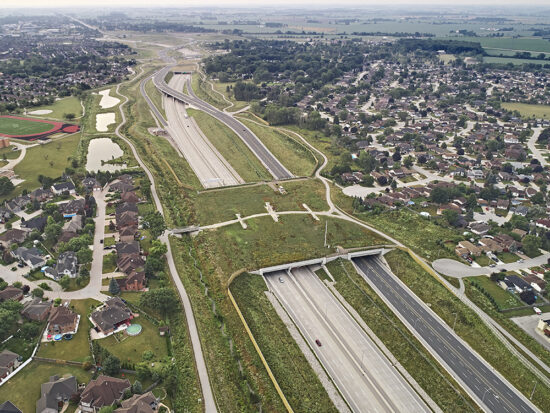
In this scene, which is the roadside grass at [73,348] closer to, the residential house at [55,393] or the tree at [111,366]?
the tree at [111,366]

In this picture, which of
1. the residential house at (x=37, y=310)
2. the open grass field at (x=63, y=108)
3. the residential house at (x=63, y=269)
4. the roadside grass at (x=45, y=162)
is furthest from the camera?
the open grass field at (x=63, y=108)

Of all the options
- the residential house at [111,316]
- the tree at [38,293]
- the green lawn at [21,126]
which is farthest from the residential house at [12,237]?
the green lawn at [21,126]

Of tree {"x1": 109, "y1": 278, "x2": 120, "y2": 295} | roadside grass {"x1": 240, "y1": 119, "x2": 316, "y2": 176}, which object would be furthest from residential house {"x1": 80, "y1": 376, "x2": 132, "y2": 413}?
roadside grass {"x1": 240, "y1": 119, "x2": 316, "y2": 176}

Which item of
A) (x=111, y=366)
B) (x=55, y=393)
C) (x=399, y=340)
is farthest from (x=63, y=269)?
(x=399, y=340)

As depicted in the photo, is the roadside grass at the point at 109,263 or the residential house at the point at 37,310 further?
the roadside grass at the point at 109,263

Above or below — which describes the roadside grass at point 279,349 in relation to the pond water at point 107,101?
below

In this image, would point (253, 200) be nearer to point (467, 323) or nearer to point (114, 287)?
point (114, 287)

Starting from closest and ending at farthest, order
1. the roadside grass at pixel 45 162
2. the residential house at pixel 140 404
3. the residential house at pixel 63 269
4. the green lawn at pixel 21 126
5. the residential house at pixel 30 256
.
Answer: the residential house at pixel 140 404 → the residential house at pixel 63 269 → the residential house at pixel 30 256 → the roadside grass at pixel 45 162 → the green lawn at pixel 21 126

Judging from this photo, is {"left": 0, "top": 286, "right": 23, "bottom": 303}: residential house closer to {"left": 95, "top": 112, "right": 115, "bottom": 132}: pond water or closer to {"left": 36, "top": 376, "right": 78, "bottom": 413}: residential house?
{"left": 36, "top": 376, "right": 78, "bottom": 413}: residential house
